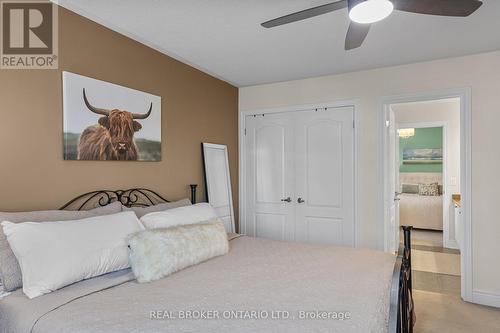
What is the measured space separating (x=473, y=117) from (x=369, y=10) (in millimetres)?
2145

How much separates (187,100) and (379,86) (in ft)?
7.09

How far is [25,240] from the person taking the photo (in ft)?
5.23

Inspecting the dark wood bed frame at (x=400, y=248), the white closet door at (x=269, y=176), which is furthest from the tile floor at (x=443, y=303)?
the white closet door at (x=269, y=176)

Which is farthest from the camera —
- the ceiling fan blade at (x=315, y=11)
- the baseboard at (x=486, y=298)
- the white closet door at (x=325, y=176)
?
the white closet door at (x=325, y=176)

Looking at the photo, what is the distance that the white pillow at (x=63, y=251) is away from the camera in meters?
1.57

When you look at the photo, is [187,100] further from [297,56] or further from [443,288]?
[443,288]

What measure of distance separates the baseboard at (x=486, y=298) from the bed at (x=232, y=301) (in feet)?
5.44

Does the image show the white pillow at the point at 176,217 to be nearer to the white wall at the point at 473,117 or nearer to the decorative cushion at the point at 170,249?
the decorative cushion at the point at 170,249

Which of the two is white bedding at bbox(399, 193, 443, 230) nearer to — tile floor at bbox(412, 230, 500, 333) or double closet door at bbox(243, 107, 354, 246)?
tile floor at bbox(412, 230, 500, 333)

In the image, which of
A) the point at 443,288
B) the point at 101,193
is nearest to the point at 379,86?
the point at 443,288

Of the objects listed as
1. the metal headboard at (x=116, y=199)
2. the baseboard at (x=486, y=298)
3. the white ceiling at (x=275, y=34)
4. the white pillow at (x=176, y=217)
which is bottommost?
the baseboard at (x=486, y=298)

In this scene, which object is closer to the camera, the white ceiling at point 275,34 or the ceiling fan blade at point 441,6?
the ceiling fan blade at point 441,6

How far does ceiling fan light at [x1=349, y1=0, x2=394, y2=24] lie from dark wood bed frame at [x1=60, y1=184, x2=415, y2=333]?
1329mm

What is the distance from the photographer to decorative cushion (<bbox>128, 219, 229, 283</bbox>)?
183 centimetres
